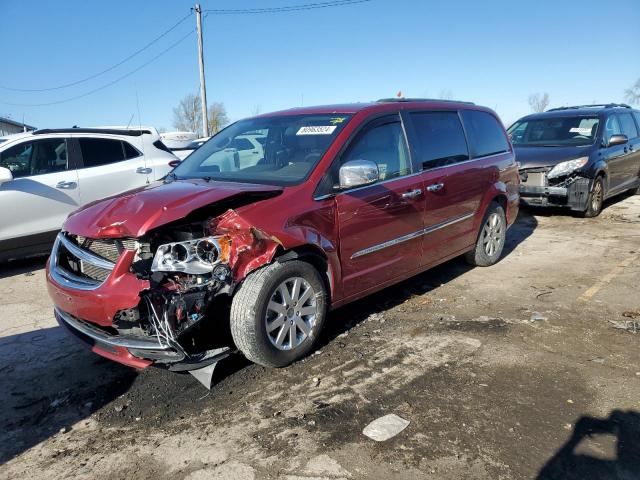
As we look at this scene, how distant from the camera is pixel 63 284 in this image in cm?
344

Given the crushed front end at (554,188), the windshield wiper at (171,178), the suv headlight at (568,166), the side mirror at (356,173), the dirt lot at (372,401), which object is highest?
the side mirror at (356,173)

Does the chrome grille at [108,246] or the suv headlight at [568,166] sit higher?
the suv headlight at [568,166]

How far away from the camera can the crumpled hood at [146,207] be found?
10.3ft

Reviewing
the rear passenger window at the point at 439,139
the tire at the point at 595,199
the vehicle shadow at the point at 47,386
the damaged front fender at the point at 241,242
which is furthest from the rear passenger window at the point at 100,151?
the tire at the point at 595,199

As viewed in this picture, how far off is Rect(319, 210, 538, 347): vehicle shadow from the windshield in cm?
310

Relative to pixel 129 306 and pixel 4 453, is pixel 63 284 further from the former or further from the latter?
pixel 4 453

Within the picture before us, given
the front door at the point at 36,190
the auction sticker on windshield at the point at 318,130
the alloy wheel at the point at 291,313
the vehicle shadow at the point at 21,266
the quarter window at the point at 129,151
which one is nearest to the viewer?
the alloy wheel at the point at 291,313

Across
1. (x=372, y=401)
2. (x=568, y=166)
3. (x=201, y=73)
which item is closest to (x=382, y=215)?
(x=372, y=401)

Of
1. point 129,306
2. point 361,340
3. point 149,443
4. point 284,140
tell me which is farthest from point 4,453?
point 284,140

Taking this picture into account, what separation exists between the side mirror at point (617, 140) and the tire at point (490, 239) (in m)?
4.16

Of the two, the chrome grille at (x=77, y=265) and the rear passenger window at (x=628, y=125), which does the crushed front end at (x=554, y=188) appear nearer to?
the rear passenger window at (x=628, y=125)

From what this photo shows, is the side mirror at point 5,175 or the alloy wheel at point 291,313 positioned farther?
the side mirror at point 5,175

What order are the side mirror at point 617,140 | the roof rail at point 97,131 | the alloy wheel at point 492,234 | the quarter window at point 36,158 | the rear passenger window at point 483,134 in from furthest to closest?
the side mirror at point 617,140, the roof rail at point 97,131, the quarter window at point 36,158, the alloy wheel at point 492,234, the rear passenger window at point 483,134

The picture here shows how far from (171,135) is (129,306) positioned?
529 inches
